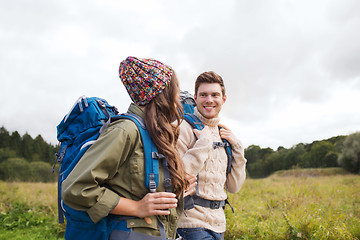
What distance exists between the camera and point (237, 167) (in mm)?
3018

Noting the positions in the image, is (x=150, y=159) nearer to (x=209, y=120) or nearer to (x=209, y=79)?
(x=209, y=120)

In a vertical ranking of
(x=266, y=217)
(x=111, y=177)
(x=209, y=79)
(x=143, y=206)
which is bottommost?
(x=266, y=217)

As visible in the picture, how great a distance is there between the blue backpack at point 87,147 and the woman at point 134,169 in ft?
0.11

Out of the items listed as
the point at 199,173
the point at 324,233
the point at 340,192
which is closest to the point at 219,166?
the point at 199,173

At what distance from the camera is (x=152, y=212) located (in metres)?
1.67

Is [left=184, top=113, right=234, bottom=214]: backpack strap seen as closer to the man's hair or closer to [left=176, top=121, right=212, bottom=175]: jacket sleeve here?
[left=176, top=121, right=212, bottom=175]: jacket sleeve

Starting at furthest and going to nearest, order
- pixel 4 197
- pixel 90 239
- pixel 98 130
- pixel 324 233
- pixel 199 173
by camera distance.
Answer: pixel 4 197 < pixel 324 233 < pixel 199 173 < pixel 98 130 < pixel 90 239

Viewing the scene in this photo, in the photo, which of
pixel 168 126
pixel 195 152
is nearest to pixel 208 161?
pixel 195 152

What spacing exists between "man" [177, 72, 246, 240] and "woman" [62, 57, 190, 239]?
730 millimetres

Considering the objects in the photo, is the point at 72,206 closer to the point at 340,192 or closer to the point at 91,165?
the point at 91,165

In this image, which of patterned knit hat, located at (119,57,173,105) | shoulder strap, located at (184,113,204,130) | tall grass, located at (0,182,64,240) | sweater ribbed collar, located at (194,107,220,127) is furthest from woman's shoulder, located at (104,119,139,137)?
tall grass, located at (0,182,64,240)

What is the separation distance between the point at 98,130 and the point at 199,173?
1.20m

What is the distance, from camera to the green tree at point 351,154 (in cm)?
3069

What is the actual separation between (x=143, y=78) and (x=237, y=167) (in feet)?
5.29
